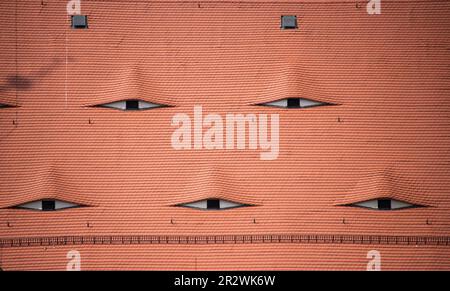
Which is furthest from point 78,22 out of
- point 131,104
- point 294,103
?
point 294,103

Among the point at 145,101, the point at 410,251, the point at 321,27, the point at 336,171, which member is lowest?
the point at 410,251

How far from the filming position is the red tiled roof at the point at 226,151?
5062cm

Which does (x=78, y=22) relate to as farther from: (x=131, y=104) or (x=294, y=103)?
(x=294, y=103)

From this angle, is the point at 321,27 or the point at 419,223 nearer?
the point at 419,223

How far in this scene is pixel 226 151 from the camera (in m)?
52.2

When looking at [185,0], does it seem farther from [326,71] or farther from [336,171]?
[336,171]

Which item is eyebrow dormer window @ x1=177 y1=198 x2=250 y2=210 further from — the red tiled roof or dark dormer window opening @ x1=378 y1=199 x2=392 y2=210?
dark dormer window opening @ x1=378 y1=199 x2=392 y2=210

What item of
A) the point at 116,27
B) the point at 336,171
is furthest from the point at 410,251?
the point at 116,27

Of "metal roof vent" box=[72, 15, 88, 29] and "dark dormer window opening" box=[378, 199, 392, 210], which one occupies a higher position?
"metal roof vent" box=[72, 15, 88, 29]

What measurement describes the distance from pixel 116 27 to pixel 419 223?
1685cm

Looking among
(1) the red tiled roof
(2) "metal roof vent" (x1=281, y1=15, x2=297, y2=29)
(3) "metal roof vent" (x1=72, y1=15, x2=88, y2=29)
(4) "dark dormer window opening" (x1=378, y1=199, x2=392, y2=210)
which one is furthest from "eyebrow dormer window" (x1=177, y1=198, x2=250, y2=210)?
(3) "metal roof vent" (x1=72, y1=15, x2=88, y2=29)

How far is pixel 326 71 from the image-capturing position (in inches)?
2115

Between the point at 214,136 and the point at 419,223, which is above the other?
the point at 214,136

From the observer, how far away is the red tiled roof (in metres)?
50.6
